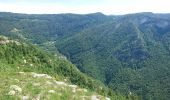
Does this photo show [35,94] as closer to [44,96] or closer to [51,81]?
[44,96]

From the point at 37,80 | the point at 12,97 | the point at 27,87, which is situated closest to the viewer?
the point at 12,97

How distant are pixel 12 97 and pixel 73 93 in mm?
21297

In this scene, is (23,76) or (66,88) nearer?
(66,88)

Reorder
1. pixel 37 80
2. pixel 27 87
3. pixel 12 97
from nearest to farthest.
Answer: pixel 12 97 → pixel 27 87 → pixel 37 80

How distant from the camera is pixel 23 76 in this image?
132 meters

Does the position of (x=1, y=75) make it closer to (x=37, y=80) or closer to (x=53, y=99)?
(x=37, y=80)

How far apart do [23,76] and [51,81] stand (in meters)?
10.4

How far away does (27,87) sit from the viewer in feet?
381

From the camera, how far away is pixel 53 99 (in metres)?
113

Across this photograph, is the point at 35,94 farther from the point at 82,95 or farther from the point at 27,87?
the point at 82,95

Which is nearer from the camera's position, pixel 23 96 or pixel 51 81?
pixel 23 96

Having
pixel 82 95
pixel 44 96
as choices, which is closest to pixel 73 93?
pixel 82 95

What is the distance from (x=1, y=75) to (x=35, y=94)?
82.1 feet

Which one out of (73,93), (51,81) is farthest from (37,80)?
(73,93)
